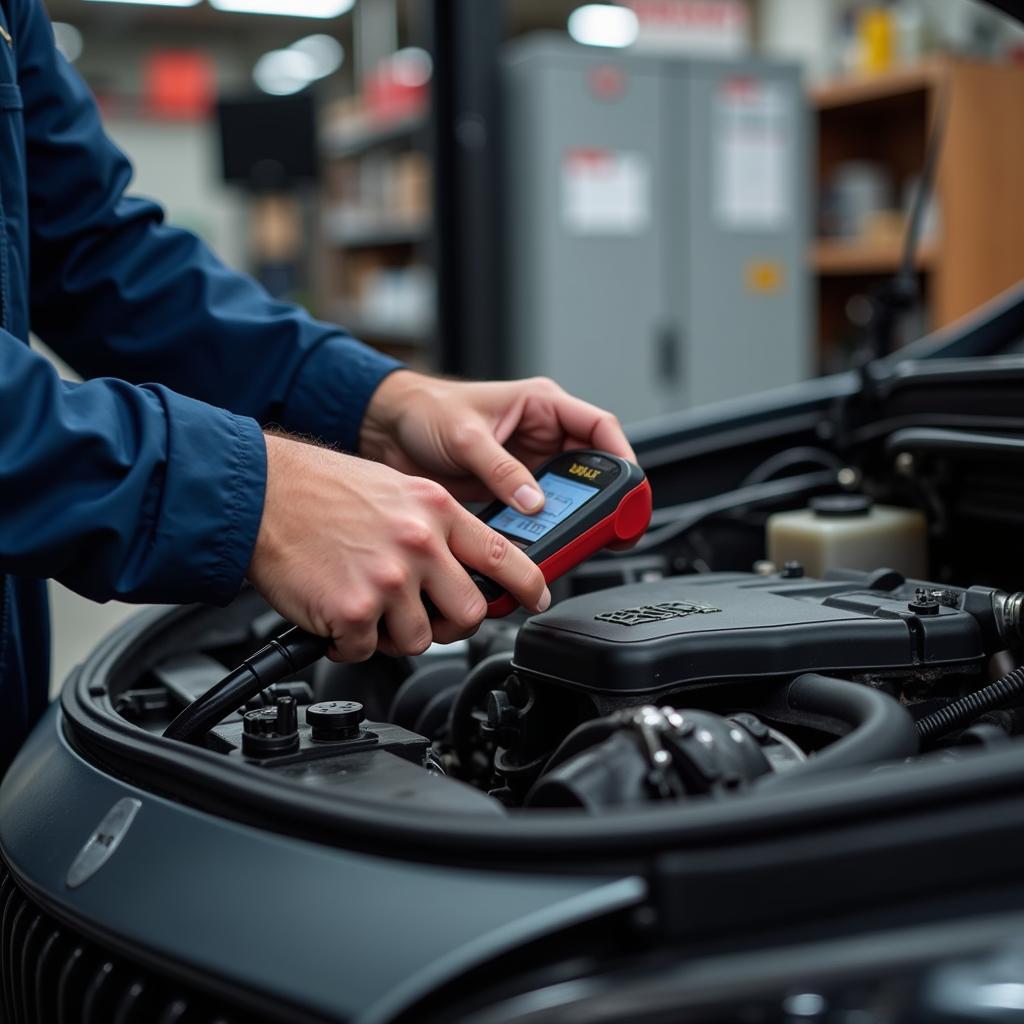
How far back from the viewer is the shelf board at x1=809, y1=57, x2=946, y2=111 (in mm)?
3248

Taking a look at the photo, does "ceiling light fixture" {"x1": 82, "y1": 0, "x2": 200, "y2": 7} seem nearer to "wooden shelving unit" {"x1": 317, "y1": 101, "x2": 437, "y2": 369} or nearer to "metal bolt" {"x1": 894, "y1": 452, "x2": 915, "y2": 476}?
"wooden shelving unit" {"x1": 317, "y1": 101, "x2": 437, "y2": 369}

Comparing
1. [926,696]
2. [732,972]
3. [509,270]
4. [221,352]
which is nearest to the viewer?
[732,972]

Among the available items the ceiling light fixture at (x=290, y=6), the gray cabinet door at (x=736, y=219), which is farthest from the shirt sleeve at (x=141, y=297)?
the ceiling light fixture at (x=290, y=6)

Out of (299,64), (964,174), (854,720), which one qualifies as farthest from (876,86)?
(299,64)

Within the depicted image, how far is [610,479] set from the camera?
2.72 feet

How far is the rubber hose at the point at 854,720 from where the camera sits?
0.52 m

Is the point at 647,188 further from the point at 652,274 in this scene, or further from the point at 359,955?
the point at 359,955

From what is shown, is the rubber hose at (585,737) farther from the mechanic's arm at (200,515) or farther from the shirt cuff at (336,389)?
the shirt cuff at (336,389)

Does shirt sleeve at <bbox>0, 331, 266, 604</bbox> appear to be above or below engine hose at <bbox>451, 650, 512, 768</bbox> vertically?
above

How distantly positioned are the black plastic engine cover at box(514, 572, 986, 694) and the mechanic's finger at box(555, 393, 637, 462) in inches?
7.8

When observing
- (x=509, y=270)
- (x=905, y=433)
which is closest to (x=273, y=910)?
(x=905, y=433)

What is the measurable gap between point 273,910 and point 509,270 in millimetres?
3131

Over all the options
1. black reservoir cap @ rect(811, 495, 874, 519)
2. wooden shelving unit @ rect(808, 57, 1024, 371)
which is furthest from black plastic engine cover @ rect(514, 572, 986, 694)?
wooden shelving unit @ rect(808, 57, 1024, 371)

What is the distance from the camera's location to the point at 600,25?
34.3 ft
